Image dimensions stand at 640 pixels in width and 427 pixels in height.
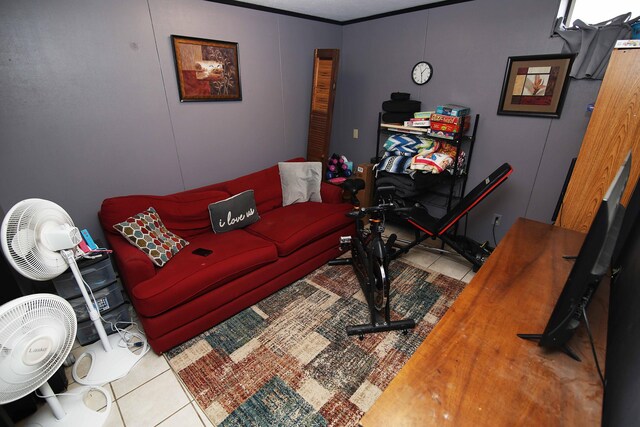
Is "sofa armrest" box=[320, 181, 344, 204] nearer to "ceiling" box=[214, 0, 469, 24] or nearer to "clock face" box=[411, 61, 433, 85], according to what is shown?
"clock face" box=[411, 61, 433, 85]

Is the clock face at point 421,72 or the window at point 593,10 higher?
the window at point 593,10

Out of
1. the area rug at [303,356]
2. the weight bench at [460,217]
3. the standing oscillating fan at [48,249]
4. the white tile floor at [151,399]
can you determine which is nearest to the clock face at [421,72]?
the weight bench at [460,217]

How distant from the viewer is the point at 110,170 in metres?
2.46

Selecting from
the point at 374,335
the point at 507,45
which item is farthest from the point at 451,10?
the point at 374,335

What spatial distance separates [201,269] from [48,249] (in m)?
0.82

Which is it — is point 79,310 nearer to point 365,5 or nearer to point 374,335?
point 374,335

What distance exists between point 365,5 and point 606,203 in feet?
10.3

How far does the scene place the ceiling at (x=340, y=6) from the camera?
9.50 ft

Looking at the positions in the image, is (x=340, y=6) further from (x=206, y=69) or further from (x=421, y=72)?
(x=206, y=69)

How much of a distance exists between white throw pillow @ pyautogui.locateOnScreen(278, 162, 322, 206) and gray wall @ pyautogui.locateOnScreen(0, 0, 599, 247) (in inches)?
17.1

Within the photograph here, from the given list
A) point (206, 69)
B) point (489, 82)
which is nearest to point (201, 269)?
point (206, 69)

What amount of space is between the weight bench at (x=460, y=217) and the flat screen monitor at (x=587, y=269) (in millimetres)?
1366

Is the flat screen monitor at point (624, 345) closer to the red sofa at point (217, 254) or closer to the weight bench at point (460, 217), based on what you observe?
the weight bench at point (460, 217)

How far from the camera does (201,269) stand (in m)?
2.06
